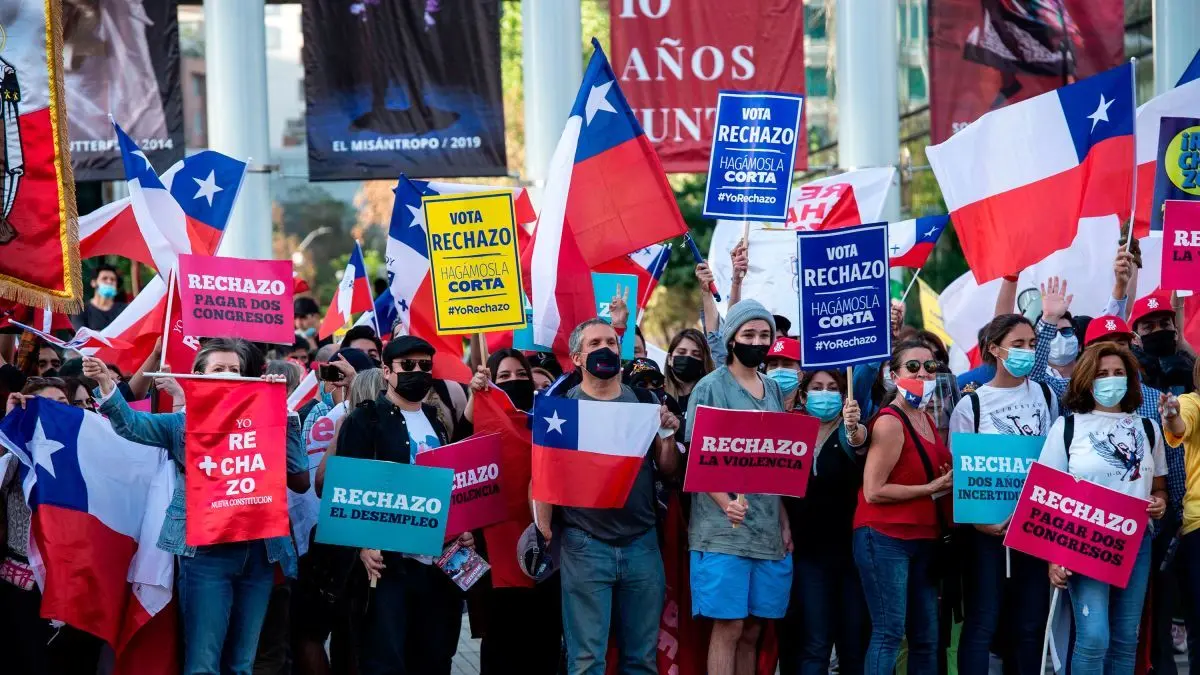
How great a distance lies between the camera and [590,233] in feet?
31.0

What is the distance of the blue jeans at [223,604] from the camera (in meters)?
7.71

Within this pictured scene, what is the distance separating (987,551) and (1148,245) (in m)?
3.94

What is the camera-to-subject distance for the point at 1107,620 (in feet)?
27.0

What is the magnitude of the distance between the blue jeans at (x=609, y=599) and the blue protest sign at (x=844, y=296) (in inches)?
51.0

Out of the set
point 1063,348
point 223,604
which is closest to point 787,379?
point 1063,348

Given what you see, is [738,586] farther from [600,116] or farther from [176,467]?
[600,116]

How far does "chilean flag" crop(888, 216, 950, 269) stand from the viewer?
11242 millimetres

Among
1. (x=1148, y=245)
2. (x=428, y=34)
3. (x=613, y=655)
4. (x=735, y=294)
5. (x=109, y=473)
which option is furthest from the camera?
(x=428, y=34)

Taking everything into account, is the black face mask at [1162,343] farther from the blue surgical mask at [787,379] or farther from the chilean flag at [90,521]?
the chilean flag at [90,521]

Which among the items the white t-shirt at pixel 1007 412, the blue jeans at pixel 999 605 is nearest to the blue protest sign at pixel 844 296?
the white t-shirt at pixel 1007 412

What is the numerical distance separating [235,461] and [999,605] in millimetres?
3962

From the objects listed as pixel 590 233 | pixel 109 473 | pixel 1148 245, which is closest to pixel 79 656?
pixel 109 473

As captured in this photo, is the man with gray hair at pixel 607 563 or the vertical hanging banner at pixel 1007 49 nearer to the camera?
the man with gray hair at pixel 607 563

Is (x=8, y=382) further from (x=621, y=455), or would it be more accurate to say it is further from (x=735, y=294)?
(x=735, y=294)
